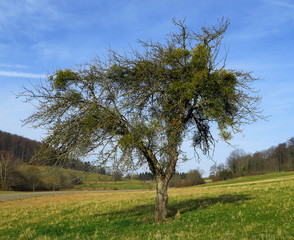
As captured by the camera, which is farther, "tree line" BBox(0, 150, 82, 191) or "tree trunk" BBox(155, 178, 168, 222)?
"tree line" BBox(0, 150, 82, 191)

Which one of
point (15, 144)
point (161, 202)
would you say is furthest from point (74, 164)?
point (15, 144)

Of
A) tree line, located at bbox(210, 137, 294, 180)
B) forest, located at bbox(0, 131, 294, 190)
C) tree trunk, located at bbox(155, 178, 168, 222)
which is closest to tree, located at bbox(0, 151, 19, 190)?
forest, located at bbox(0, 131, 294, 190)

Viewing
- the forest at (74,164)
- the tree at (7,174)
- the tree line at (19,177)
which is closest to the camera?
the forest at (74,164)

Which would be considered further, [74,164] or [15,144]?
[15,144]

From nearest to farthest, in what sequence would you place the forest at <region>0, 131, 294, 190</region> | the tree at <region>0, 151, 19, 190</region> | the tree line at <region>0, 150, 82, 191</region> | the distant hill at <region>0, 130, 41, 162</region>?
the forest at <region>0, 131, 294, 190</region> → the tree at <region>0, 151, 19, 190</region> → the tree line at <region>0, 150, 82, 191</region> → the distant hill at <region>0, 130, 41, 162</region>

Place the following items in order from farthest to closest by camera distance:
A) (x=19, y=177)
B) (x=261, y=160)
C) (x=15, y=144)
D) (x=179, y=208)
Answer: (x=261, y=160), (x=15, y=144), (x=19, y=177), (x=179, y=208)

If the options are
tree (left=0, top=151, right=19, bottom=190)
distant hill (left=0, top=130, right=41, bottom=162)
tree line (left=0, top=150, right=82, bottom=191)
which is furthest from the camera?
distant hill (left=0, top=130, right=41, bottom=162)

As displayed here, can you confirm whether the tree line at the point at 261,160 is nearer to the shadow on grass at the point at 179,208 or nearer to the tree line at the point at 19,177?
the tree line at the point at 19,177

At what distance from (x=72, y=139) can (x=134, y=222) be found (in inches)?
186

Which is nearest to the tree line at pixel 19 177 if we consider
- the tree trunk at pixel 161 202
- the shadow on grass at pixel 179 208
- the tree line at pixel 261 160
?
the shadow on grass at pixel 179 208

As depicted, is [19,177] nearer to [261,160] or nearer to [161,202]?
[161,202]

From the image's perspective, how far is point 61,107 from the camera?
1200cm

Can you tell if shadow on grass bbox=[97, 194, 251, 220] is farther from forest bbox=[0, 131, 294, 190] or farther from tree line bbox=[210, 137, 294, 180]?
tree line bbox=[210, 137, 294, 180]

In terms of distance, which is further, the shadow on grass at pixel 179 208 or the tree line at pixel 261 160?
the tree line at pixel 261 160
